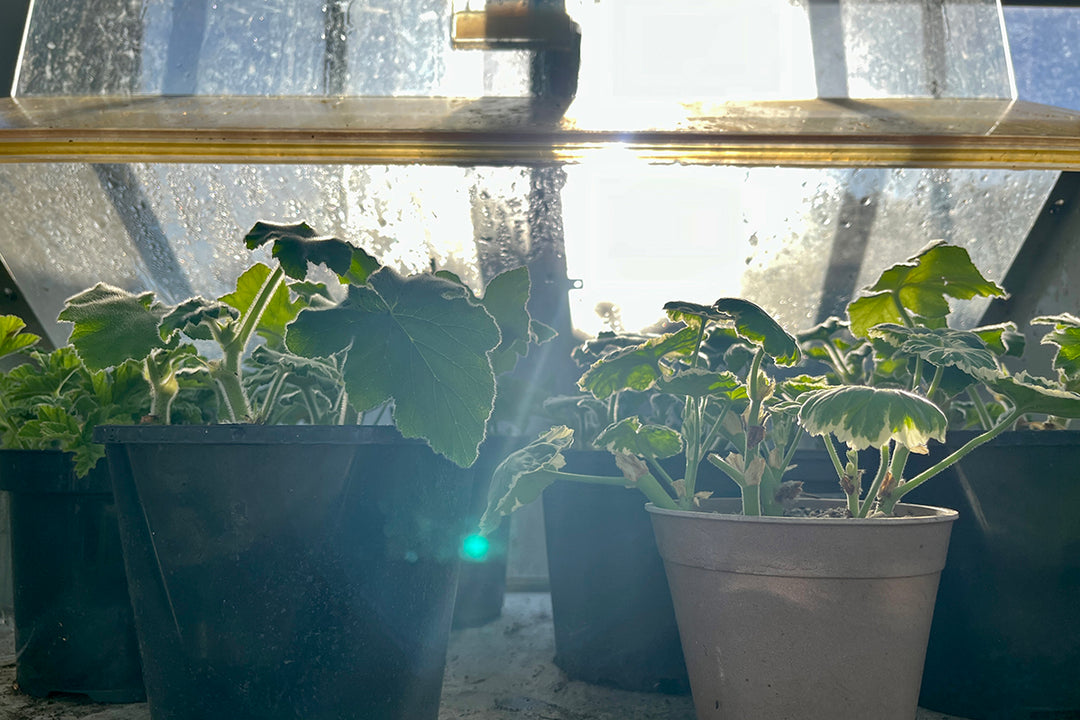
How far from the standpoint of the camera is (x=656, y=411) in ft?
3.78

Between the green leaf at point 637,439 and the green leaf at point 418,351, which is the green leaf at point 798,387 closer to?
the green leaf at point 637,439

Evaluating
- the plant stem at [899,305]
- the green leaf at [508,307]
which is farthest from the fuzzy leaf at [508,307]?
the plant stem at [899,305]

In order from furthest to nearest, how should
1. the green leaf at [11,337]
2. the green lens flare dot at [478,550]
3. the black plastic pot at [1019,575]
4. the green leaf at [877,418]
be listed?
1. the green lens flare dot at [478,550]
2. the green leaf at [11,337]
3. the black plastic pot at [1019,575]
4. the green leaf at [877,418]

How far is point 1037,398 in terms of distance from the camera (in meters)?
0.72

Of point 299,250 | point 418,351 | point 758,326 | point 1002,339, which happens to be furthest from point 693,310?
point 1002,339

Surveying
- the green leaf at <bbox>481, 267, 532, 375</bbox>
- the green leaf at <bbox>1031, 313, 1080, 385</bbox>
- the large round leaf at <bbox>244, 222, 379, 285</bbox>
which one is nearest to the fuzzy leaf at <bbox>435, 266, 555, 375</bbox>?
the green leaf at <bbox>481, 267, 532, 375</bbox>

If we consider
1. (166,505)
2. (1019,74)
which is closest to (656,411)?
(166,505)

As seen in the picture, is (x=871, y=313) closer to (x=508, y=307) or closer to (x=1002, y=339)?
(x=1002, y=339)

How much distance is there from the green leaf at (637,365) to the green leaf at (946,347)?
20 centimetres

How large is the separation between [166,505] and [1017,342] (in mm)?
1023

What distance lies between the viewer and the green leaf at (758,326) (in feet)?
2.31

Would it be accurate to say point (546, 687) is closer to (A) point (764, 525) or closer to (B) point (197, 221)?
(A) point (764, 525)

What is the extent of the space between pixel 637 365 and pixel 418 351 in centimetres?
27

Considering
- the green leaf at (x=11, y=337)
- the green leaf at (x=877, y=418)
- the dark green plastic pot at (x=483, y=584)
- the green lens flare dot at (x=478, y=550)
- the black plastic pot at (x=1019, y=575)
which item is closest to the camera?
the green leaf at (x=877, y=418)
